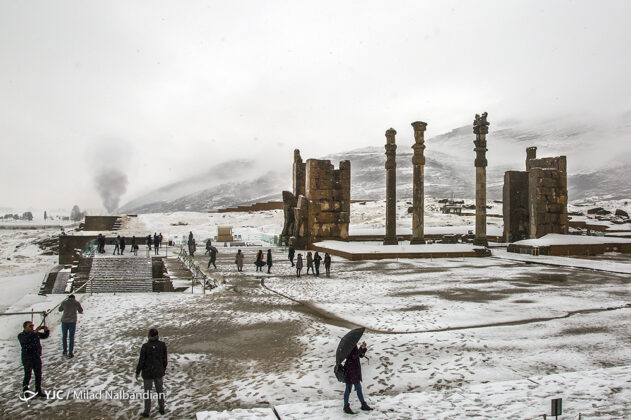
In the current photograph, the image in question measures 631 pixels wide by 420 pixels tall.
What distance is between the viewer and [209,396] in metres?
6.64

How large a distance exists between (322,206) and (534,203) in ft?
45.3

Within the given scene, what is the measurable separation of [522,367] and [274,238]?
30.6m

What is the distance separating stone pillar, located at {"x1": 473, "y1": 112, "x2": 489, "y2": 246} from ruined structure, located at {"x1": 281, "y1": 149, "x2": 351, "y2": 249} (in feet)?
27.7

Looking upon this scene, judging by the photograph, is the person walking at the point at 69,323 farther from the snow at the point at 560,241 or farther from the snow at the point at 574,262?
the snow at the point at 560,241

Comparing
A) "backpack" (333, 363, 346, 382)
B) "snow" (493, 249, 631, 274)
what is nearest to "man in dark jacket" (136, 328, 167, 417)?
"backpack" (333, 363, 346, 382)

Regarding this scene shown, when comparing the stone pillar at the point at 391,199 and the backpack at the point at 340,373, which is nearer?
the backpack at the point at 340,373

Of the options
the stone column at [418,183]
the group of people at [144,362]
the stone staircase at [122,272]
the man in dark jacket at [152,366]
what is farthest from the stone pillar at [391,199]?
the man in dark jacket at [152,366]

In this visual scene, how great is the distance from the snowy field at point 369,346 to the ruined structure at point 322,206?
13529 millimetres

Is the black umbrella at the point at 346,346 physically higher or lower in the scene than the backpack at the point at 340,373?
higher

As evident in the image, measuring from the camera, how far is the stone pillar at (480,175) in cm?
2770

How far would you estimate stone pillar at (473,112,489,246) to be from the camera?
27703 millimetres

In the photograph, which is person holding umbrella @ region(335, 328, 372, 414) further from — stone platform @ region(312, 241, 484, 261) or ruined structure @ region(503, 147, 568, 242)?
ruined structure @ region(503, 147, 568, 242)

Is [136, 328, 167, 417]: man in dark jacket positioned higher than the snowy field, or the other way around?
[136, 328, 167, 417]: man in dark jacket

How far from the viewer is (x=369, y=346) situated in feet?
28.7
